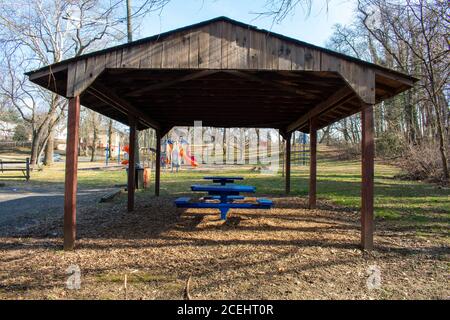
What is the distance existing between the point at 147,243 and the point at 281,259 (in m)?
2.23

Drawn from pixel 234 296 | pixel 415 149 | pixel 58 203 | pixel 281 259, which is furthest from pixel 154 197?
pixel 415 149

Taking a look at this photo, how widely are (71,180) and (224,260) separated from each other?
8.60ft

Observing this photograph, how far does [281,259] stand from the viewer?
4.89 metres

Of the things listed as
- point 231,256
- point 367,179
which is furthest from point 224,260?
point 367,179

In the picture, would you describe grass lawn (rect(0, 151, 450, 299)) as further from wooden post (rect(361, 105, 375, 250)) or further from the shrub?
the shrub

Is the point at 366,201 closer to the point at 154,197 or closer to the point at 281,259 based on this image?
the point at 281,259

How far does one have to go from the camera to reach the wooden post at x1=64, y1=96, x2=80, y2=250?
5297 mm

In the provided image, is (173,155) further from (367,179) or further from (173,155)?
(367,179)

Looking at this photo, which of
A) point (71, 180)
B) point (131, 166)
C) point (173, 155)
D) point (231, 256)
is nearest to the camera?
point (231, 256)

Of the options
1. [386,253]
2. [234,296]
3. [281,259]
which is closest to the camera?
[234,296]

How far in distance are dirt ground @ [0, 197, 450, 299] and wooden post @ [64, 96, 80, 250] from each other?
27 cm

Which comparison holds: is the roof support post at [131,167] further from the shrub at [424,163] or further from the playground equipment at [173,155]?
the playground equipment at [173,155]

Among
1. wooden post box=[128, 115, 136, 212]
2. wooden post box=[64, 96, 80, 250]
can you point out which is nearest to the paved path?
wooden post box=[128, 115, 136, 212]

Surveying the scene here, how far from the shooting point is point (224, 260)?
4801 millimetres
